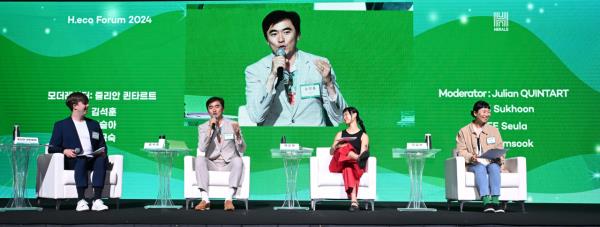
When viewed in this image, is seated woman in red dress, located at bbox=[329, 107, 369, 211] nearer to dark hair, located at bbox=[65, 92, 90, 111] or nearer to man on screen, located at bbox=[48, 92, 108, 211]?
A: man on screen, located at bbox=[48, 92, 108, 211]

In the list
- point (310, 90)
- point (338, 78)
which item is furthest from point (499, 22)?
point (310, 90)

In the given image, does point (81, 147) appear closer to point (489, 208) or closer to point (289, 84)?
point (289, 84)

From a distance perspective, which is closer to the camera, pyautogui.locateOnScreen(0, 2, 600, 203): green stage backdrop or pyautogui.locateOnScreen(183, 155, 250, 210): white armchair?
pyautogui.locateOnScreen(183, 155, 250, 210): white armchair

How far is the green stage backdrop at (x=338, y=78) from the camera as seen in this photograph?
26.5 ft

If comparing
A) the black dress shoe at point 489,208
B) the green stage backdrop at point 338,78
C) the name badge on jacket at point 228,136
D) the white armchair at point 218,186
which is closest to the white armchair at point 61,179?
the white armchair at point 218,186

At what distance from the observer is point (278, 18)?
27.1ft

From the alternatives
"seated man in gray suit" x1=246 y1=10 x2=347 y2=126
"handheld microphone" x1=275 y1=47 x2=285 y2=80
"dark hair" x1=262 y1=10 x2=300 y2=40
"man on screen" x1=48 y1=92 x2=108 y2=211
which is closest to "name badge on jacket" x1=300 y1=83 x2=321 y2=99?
"seated man in gray suit" x1=246 y1=10 x2=347 y2=126

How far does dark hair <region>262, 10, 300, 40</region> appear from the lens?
27.0ft

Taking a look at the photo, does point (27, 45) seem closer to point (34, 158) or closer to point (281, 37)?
point (34, 158)

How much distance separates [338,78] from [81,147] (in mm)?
2990

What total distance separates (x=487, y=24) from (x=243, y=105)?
2.83 meters

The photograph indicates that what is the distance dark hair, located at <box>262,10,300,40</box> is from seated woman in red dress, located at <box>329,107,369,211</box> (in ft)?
6.02

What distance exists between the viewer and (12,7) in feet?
27.7

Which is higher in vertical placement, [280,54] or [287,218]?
[280,54]
